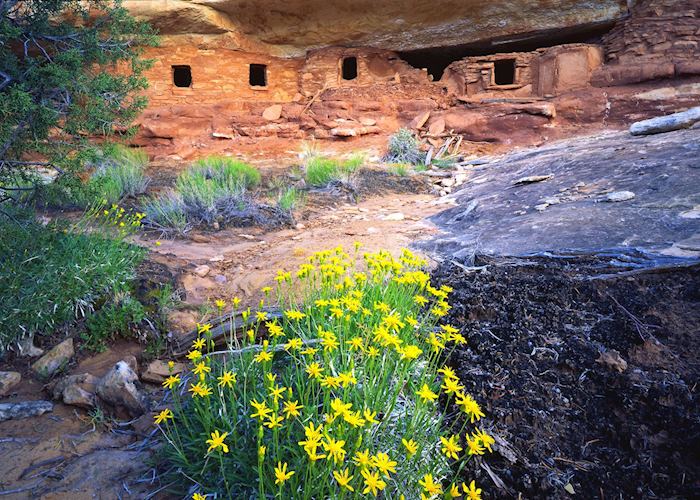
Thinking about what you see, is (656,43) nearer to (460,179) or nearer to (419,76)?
(419,76)

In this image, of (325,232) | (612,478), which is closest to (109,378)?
(612,478)

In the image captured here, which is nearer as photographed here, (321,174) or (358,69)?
(321,174)

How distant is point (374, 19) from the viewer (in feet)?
32.9

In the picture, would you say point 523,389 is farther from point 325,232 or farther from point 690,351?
point 325,232

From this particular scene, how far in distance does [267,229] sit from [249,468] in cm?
388

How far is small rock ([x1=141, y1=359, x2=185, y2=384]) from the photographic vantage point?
2238 millimetres

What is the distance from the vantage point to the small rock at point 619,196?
383cm

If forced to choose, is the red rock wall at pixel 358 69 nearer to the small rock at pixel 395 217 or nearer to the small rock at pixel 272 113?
the small rock at pixel 272 113

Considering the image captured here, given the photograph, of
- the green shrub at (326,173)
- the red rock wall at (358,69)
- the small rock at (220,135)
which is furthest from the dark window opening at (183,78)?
the green shrub at (326,173)

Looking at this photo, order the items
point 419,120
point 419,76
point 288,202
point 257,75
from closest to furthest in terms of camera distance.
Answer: point 288,202 → point 419,120 → point 419,76 → point 257,75

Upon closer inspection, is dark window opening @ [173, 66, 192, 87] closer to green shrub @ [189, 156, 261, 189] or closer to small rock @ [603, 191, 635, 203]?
green shrub @ [189, 156, 261, 189]

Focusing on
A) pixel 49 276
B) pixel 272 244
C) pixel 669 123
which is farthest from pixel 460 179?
pixel 49 276

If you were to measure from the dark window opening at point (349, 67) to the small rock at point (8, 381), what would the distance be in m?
11.5

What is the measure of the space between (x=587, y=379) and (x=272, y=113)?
34.9ft
